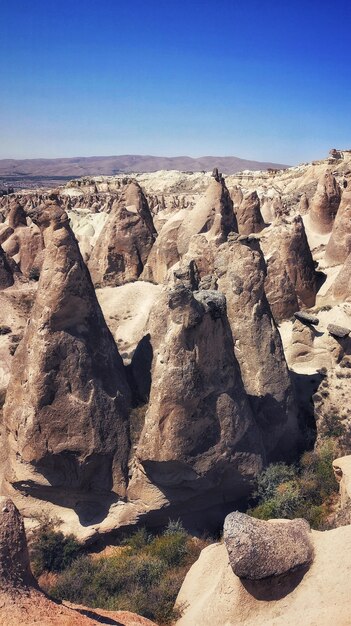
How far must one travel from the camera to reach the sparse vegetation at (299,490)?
385 inches

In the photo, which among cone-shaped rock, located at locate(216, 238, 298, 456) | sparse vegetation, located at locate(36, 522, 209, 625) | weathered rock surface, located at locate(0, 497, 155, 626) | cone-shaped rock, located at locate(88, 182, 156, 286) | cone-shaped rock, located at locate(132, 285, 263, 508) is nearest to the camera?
weathered rock surface, located at locate(0, 497, 155, 626)

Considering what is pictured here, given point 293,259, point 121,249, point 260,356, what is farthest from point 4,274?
point 293,259

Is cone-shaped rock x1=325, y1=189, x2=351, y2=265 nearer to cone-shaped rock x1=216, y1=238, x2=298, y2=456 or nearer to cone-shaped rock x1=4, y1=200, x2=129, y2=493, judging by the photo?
cone-shaped rock x1=216, y1=238, x2=298, y2=456

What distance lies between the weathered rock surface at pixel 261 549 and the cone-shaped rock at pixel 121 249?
48.5 ft

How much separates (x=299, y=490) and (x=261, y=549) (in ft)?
13.5

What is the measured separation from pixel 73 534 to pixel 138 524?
4.24 feet

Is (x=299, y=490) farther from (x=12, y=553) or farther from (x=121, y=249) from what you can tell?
(x=121, y=249)

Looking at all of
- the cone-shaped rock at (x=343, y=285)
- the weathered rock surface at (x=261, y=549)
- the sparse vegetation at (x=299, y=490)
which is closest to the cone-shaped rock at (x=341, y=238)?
the cone-shaped rock at (x=343, y=285)

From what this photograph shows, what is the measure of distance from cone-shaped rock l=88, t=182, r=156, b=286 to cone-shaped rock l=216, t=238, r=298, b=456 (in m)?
9.38

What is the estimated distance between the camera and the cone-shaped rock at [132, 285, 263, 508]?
912 centimetres

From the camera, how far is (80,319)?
9.45 meters

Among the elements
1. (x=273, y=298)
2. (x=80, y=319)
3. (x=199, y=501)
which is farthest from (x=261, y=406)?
(x=273, y=298)

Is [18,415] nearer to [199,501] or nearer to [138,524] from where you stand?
[138,524]

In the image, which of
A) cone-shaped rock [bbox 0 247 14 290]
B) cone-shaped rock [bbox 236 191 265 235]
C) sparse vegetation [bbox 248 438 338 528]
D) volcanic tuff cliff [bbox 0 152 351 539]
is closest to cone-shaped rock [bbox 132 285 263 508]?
volcanic tuff cliff [bbox 0 152 351 539]
